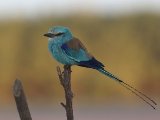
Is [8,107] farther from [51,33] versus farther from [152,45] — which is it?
[51,33]

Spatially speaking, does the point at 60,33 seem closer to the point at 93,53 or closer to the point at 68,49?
the point at 68,49

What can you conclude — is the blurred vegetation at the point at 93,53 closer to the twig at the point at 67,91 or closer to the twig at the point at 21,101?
the twig at the point at 67,91

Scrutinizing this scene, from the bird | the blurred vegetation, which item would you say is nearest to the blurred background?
the blurred vegetation

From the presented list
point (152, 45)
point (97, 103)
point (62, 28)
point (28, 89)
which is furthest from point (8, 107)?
point (62, 28)

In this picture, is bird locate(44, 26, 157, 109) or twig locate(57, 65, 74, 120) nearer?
twig locate(57, 65, 74, 120)

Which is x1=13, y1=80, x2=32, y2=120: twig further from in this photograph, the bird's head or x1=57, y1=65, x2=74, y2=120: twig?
the bird's head

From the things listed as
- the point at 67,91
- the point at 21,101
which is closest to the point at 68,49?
the point at 67,91

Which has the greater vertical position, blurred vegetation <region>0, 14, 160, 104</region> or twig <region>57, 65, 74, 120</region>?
blurred vegetation <region>0, 14, 160, 104</region>
